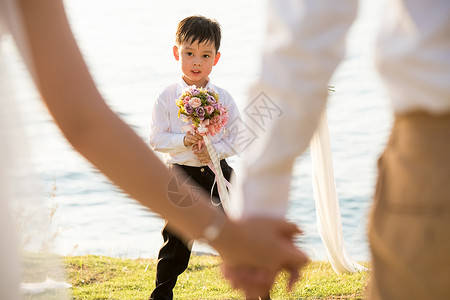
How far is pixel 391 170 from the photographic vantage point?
188cm

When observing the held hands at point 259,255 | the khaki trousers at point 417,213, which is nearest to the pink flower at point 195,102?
the held hands at point 259,255

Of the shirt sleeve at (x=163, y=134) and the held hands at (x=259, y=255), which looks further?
the shirt sleeve at (x=163, y=134)

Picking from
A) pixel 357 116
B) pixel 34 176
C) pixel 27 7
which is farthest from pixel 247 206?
pixel 357 116

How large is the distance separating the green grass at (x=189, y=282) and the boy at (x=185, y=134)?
0.83 meters

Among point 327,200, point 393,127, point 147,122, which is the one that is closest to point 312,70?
point 393,127

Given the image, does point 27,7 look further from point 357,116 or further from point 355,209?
point 357,116

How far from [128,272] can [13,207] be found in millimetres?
4966

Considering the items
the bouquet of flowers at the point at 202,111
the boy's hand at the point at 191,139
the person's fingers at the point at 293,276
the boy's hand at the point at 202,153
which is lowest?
the boy's hand at the point at 202,153

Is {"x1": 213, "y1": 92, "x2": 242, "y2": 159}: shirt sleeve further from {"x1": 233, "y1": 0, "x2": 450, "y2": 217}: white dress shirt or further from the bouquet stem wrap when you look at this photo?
{"x1": 233, "y1": 0, "x2": 450, "y2": 217}: white dress shirt

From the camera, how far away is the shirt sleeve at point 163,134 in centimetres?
510

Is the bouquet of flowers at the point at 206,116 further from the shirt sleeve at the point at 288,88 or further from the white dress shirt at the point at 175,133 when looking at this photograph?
the shirt sleeve at the point at 288,88

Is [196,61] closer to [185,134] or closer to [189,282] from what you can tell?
[185,134]

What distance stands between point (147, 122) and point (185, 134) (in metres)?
13.3

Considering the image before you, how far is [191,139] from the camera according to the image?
5055mm
